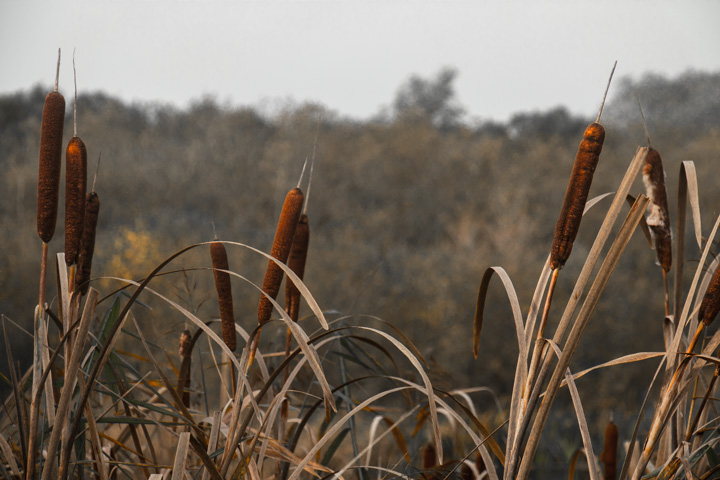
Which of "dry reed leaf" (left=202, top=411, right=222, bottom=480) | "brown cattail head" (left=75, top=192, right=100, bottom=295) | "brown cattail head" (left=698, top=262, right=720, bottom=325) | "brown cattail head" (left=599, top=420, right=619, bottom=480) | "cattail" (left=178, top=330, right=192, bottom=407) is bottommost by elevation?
"brown cattail head" (left=599, top=420, right=619, bottom=480)

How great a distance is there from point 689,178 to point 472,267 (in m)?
6.78

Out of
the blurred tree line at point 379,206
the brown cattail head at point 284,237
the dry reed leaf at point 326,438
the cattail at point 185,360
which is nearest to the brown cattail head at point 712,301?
the dry reed leaf at point 326,438

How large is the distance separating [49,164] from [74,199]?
0.06 meters

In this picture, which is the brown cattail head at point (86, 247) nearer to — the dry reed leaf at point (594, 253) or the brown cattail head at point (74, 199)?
the brown cattail head at point (74, 199)

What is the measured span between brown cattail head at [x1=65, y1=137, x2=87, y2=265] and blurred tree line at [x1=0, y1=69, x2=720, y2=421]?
3128 mm

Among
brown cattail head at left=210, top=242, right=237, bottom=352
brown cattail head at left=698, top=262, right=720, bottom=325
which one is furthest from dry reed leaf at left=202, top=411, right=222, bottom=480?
brown cattail head at left=698, top=262, right=720, bottom=325

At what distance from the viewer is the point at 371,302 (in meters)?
6.59

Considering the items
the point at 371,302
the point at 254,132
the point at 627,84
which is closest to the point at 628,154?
the point at 627,84

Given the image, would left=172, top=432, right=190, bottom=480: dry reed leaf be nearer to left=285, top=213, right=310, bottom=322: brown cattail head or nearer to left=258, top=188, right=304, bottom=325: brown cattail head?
left=258, top=188, right=304, bottom=325: brown cattail head

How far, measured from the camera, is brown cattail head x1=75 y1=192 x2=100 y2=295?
24.5 inches

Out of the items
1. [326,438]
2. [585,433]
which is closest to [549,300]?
[585,433]

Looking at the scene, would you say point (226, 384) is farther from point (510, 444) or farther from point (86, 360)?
point (510, 444)

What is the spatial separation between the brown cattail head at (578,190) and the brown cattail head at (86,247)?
46 centimetres

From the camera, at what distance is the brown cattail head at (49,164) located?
63 cm
